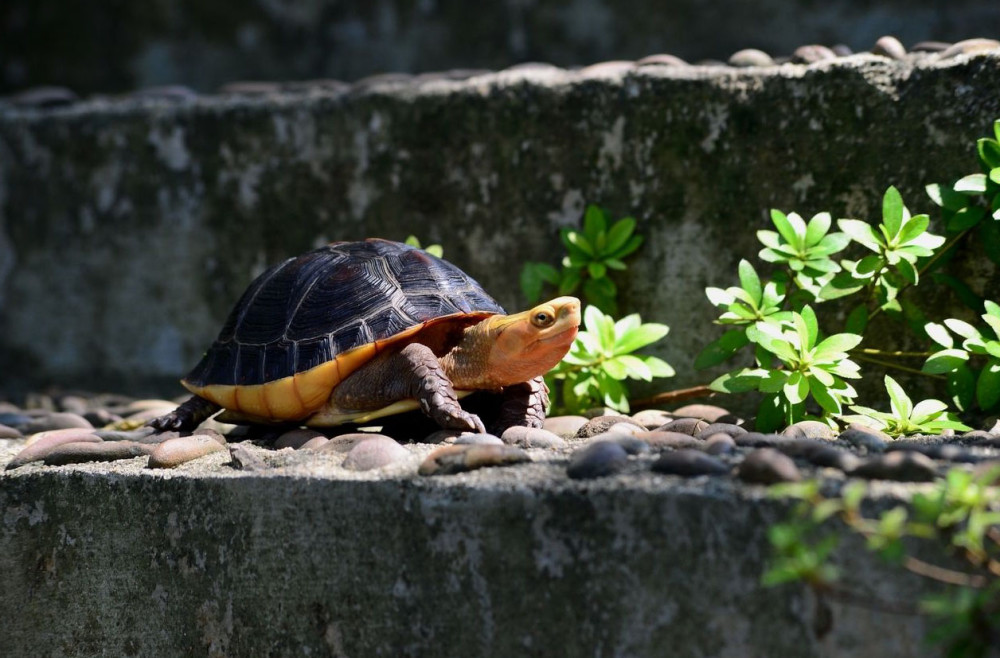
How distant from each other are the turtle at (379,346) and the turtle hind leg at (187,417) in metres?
0.16

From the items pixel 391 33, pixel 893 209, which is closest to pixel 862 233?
pixel 893 209

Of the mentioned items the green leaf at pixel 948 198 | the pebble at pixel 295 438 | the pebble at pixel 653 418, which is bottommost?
the pebble at pixel 653 418

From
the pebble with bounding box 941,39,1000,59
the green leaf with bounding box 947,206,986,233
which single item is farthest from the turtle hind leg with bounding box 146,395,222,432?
the pebble with bounding box 941,39,1000,59

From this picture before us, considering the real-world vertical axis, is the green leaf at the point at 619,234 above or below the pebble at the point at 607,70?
below

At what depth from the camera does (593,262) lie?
11.4 ft

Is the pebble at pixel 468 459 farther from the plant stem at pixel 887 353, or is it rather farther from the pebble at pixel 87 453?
the plant stem at pixel 887 353

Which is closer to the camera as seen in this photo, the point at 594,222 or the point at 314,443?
the point at 314,443

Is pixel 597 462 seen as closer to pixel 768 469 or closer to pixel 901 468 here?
pixel 768 469

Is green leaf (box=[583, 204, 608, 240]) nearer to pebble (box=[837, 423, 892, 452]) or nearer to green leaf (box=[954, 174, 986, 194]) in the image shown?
green leaf (box=[954, 174, 986, 194])

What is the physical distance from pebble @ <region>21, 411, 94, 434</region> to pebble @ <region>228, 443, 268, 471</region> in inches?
46.0

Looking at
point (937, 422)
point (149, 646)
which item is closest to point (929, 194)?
point (937, 422)

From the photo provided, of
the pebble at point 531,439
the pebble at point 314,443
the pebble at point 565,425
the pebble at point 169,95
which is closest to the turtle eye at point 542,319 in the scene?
the pebble at point 531,439

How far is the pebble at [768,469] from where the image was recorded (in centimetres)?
174

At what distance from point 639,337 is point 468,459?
121cm
